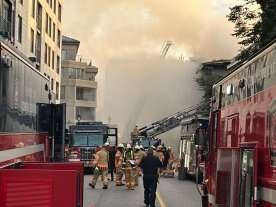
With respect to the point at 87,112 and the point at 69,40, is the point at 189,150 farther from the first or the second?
the point at 69,40

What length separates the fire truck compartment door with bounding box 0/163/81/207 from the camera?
7262 millimetres

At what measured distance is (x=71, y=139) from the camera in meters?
35.1

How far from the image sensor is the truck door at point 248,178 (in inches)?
284

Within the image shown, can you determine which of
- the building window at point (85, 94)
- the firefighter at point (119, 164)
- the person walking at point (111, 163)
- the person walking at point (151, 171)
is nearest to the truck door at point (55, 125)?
the person walking at point (151, 171)

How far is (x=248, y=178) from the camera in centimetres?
766

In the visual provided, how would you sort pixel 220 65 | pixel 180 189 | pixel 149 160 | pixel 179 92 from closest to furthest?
pixel 149 160 < pixel 180 189 < pixel 220 65 < pixel 179 92

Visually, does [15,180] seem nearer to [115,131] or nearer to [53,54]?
[115,131]

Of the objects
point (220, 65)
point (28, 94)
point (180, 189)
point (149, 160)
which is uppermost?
point (220, 65)

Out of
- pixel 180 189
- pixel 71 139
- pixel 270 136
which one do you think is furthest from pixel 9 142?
pixel 71 139

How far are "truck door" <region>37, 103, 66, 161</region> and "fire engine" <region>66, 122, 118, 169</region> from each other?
19.3m

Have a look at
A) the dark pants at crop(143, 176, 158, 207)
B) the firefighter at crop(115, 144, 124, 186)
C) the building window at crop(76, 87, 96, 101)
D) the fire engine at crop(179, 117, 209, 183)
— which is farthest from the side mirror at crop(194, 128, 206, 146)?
the building window at crop(76, 87, 96, 101)

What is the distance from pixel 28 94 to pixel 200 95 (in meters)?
69.4

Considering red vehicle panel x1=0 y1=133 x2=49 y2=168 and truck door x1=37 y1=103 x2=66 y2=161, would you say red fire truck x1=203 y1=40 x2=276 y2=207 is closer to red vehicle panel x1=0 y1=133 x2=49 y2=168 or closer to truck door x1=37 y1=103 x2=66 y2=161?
red vehicle panel x1=0 y1=133 x2=49 y2=168

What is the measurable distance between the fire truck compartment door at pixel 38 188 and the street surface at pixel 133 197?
400 inches
